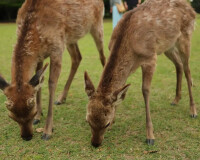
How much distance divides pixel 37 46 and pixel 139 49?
161 centimetres

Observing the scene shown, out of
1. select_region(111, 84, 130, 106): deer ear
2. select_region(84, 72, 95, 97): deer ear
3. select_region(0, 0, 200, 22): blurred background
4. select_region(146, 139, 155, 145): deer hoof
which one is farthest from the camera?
select_region(0, 0, 200, 22): blurred background

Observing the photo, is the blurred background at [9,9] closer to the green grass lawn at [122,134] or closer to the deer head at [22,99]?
the green grass lawn at [122,134]

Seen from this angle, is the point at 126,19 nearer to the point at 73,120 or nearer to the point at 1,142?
the point at 73,120

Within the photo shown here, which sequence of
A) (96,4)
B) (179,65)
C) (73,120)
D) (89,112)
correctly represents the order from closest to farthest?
(89,112), (73,120), (179,65), (96,4)

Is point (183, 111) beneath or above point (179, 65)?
beneath

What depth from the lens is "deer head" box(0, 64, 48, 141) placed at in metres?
3.70

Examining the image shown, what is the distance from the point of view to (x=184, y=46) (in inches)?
198

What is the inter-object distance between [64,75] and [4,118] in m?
3.21

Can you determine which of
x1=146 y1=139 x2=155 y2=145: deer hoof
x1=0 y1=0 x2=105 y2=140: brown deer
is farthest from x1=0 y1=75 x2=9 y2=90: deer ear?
x1=146 y1=139 x2=155 y2=145: deer hoof

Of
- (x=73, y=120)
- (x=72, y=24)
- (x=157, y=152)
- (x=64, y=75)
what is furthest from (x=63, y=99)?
(x=157, y=152)

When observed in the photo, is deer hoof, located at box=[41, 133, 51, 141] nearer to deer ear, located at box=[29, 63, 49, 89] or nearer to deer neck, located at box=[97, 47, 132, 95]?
deer ear, located at box=[29, 63, 49, 89]

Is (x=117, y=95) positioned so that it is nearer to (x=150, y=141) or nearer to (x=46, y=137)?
(x=150, y=141)

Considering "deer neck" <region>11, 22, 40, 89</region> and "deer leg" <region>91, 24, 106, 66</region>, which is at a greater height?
"deer neck" <region>11, 22, 40, 89</region>

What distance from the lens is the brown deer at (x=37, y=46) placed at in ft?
12.4
